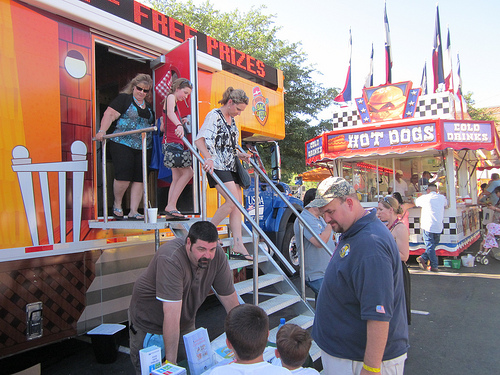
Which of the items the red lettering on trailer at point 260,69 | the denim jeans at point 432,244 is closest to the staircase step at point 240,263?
the red lettering on trailer at point 260,69

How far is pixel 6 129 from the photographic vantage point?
9.27ft

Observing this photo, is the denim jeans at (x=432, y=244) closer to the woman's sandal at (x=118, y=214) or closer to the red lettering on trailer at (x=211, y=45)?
the red lettering on trailer at (x=211, y=45)

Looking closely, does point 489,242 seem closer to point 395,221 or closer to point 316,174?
point 395,221

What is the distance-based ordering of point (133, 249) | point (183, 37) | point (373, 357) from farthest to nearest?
point (183, 37), point (133, 249), point (373, 357)

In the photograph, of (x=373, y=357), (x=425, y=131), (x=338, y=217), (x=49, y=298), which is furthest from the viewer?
(x=425, y=131)

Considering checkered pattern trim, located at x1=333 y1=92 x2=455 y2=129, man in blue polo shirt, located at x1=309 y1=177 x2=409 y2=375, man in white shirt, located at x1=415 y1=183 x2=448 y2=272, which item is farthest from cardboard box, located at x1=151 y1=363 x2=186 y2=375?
checkered pattern trim, located at x1=333 y1=92 x2=455 y2=129

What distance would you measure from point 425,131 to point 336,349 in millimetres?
7191

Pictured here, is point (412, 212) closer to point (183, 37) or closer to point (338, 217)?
point (183, 37)

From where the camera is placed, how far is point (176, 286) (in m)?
2.26

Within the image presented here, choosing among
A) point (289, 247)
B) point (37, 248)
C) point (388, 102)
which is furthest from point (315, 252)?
point (388, 102)

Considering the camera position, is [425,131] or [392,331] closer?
[392,331]

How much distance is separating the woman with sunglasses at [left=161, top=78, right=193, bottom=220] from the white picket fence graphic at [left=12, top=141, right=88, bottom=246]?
0.78m

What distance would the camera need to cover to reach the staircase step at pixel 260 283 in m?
3.30

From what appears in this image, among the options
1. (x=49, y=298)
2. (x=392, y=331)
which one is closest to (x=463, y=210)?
(x=392, y=331)
